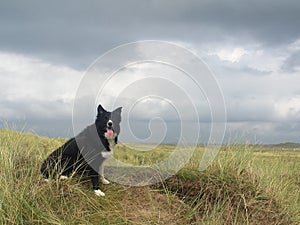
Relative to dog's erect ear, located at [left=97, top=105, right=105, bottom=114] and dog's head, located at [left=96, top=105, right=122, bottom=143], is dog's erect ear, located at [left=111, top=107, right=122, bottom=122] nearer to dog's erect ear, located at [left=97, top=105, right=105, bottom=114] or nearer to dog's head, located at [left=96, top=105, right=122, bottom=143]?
dog's head, located at [left=96, top=105, right=122, bottom=143]

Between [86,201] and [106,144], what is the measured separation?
3.44 ft

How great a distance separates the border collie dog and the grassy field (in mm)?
193

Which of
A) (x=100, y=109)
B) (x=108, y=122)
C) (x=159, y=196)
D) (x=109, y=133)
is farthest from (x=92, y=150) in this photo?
(x=159, y=196)

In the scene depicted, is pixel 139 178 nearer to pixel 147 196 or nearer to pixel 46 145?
pixel 147 196

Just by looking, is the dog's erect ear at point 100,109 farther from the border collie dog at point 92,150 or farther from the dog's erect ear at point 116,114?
the dog's erect ear at point 116,114

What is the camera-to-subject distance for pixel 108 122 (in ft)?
19.6

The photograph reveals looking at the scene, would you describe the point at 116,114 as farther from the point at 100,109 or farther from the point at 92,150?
the point at 92,150

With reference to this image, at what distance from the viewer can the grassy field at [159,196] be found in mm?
5004

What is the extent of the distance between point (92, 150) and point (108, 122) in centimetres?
50

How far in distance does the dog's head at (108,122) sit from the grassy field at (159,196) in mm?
737

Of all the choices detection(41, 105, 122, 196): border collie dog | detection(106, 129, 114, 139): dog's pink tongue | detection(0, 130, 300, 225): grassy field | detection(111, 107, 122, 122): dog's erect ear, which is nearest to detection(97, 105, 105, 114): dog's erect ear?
detection(41, 105, 122, 196): border collie dog

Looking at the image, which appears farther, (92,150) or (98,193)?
(92,150)

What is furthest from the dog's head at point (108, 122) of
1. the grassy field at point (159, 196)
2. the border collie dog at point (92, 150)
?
the grassy field at point (159, 196)

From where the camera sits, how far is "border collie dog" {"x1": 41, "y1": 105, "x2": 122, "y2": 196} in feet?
19.7
